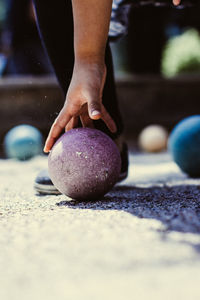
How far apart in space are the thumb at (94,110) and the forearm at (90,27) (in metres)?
0.23

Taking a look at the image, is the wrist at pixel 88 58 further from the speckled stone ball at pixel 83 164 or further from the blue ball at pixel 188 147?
the blue ball at pixel 188 147

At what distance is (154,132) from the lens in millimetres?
4422

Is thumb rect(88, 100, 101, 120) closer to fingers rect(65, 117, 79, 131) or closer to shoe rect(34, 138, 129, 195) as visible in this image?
fingers rect(65, 117, 79, 131)

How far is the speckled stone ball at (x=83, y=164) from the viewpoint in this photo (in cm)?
173

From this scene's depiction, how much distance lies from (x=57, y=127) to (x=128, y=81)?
12.0 ft

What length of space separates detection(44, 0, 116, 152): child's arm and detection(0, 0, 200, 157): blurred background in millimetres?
2893

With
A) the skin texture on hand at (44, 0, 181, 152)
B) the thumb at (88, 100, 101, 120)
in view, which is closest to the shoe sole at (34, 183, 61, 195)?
the skin texture on hand at (44, 0, 181, 152)

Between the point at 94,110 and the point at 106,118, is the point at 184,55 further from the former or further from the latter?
the point at 94,110

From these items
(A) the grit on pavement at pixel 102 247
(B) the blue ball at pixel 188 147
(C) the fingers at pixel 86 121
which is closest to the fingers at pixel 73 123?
(C) the fingers at pixel 86 121

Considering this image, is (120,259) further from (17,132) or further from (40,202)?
(17,132)

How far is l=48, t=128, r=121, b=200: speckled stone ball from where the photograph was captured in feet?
5.67

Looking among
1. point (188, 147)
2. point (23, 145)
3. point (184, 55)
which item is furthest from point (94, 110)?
point (184, 55)

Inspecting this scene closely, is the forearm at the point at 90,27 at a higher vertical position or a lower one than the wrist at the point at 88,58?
higher

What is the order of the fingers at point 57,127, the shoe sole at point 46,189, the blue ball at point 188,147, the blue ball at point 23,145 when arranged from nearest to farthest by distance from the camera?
the fingers at point 57,127
the shoe sole at point 46,189
the blue ball at point 188,147
the blue ball at point 23,145
